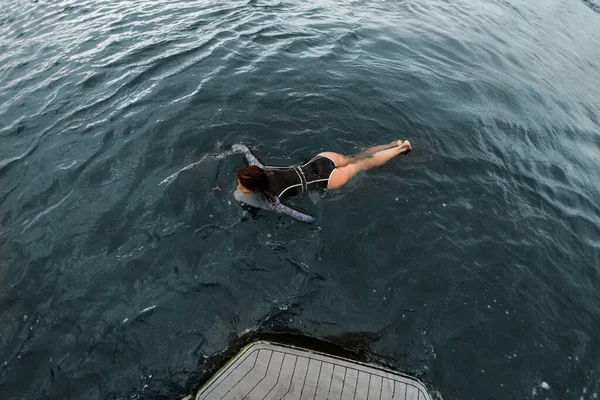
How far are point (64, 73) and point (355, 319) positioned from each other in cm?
1260

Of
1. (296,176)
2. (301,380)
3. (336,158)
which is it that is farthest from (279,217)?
(301,380)

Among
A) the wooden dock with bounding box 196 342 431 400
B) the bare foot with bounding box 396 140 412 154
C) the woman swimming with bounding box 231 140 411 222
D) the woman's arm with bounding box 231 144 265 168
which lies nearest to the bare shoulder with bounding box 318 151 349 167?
the woman swimming with bounding box 231 140 411 222

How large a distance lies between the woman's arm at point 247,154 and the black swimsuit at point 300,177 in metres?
0.51

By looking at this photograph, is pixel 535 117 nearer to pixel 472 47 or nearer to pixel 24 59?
pixel 472 47

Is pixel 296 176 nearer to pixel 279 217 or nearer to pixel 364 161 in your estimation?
pixel 279 217

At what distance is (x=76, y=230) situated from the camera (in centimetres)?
798

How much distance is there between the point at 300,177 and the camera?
326 inches

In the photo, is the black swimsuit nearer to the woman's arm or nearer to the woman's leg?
the woman's leg

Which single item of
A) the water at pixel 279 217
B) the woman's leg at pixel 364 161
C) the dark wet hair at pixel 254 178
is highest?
the dark wet hair at pixel 254 178

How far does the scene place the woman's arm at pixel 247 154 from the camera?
28.5 ft

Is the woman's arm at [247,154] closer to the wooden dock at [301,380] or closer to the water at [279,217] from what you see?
the water at [279,217]

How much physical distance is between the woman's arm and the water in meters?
0.34

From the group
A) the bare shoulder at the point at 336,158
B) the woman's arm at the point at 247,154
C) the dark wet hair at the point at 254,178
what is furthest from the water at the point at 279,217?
the dark wet hair at the point at 254,178

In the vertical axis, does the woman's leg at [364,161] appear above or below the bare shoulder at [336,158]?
below
